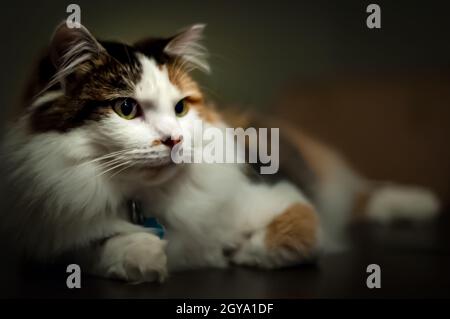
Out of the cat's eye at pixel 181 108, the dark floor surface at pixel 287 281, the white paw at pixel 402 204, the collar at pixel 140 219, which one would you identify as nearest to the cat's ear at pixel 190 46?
the cat's eye at pixel 181 108

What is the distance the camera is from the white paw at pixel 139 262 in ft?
2.97

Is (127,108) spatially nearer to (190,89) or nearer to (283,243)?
(190,89)

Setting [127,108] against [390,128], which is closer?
[127,108]

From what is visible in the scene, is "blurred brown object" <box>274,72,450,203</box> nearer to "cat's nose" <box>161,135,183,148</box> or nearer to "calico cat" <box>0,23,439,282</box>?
"calico cat" <box>0,23,439,282</box>

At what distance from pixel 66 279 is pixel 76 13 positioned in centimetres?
59

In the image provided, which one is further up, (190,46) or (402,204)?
(190,46)

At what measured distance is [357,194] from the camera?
5.71 ft

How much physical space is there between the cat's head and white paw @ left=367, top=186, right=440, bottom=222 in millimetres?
966

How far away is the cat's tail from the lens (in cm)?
161

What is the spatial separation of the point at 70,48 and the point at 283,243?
24.1 inches

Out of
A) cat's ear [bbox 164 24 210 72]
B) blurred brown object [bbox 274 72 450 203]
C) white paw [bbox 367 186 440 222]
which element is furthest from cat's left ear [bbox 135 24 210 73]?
white paw [bbox 367 186 440 222]
